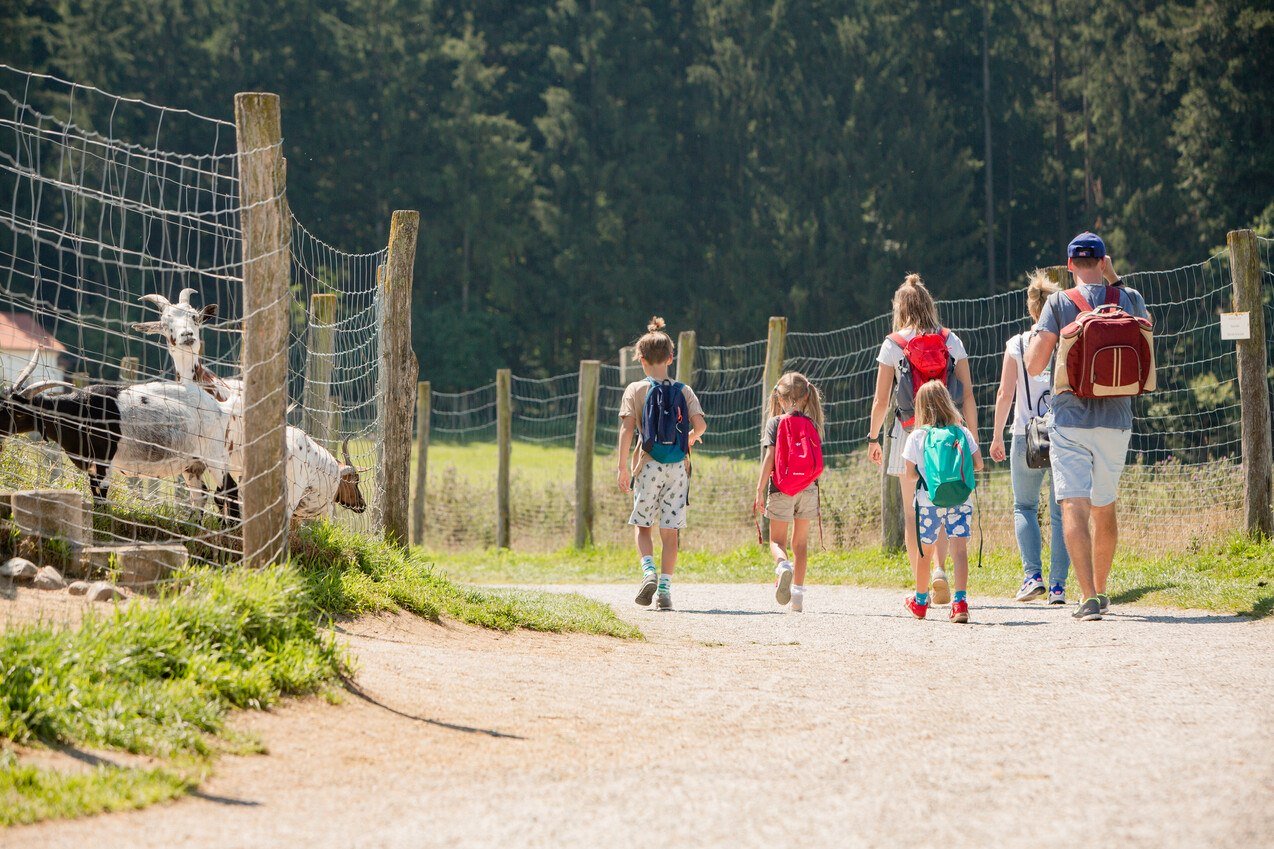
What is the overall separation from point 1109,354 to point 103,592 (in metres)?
5.19

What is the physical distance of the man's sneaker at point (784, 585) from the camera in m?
9.41

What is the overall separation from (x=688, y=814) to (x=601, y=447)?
92.7ft

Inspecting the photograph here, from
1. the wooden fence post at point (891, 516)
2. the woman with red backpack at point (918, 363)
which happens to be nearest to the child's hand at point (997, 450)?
the woman with red backpack at point (918, 363)

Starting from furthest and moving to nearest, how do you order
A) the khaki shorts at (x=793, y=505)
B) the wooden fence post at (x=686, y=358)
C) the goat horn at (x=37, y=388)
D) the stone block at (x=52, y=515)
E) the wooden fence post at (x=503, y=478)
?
the wooden fence post at (x=503, y=478)
the wooden fence post at (x=686, y=358)
the khaki shorts at (x=793, y=505)
the goat horn at (x=37, y=388)
the stone block at (x=52, y=515)

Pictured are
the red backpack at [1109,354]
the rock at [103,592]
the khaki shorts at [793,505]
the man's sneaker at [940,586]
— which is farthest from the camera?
→ the khaki shorts at [793,505]

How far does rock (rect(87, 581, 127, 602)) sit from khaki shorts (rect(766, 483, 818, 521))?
4512 millimetres

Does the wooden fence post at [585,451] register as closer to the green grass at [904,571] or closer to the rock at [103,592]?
the green grass at [904,571]

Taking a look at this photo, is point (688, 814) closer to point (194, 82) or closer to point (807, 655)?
point (807, 655)

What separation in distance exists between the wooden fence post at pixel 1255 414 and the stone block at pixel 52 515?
7.51 metres

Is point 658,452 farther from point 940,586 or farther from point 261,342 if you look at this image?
point 261,342

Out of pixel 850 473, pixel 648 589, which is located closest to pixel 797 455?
pixel 648 589

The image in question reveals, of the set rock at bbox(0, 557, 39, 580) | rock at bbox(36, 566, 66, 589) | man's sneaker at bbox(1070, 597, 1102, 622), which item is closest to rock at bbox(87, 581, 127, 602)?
rock at bbox(36, 566, 66, 589)

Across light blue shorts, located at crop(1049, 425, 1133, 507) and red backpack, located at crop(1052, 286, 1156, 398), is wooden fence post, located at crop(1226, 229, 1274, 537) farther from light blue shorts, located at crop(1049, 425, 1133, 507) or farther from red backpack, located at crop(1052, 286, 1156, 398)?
red backpack, located at crop(1052, 286, 1156, 398)

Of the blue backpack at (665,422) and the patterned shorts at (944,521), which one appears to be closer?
the patterned shorts at (944,521)
